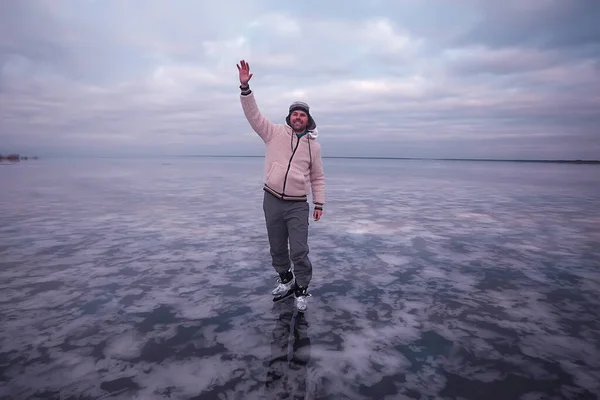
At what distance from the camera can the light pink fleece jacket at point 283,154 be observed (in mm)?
4160

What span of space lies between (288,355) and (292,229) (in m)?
1.46

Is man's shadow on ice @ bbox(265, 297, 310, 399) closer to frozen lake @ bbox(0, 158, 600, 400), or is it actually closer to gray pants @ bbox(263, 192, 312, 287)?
frozen lake @ bbox(0, 158, 600, 400)

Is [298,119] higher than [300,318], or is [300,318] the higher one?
[298,119]

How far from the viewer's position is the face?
13.6 feet

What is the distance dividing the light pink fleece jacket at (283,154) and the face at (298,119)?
0.11 meters

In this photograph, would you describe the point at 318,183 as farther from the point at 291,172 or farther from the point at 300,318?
the point at 300,318

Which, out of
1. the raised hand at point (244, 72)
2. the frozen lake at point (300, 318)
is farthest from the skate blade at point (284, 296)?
the raised hand at point (244, 72)

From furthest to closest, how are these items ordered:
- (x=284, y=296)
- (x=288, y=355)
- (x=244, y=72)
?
(x=284, y=296), (x=244, y=72), (x=288, y=355)

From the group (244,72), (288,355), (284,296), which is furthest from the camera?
(284,296)

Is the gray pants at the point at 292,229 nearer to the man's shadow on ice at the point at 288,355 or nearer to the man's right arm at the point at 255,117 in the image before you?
the man's shadow on ice at the point at 288,355

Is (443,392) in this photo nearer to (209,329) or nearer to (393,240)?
(209,329)

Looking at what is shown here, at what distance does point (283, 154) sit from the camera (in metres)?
4.21

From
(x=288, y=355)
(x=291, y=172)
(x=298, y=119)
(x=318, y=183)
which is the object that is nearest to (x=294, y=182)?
(x=291, y=172)

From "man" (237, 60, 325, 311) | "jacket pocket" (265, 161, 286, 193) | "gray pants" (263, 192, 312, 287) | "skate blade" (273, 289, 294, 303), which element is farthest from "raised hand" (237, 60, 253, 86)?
"skate blade" (273, 289, 294, 303)
